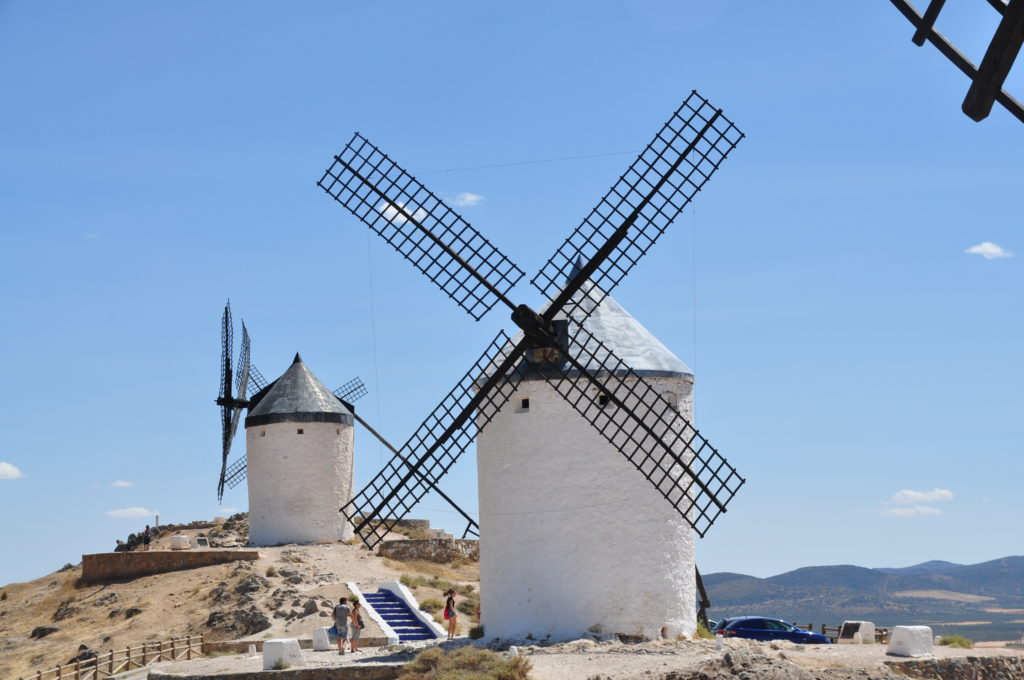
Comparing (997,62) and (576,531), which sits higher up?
(997,62)

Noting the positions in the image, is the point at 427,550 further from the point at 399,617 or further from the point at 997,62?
the point at 997,62

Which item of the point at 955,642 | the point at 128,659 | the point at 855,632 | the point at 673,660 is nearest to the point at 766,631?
the point at 855,632

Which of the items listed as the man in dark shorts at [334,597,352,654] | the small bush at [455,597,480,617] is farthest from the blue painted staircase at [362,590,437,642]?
the man in dark shorts at [334,597,352,654]

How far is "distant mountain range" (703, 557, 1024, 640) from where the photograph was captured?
85.4 meters

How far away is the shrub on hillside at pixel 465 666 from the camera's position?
1430 centimetres

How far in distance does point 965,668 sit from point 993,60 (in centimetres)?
1172

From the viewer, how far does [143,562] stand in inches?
1171

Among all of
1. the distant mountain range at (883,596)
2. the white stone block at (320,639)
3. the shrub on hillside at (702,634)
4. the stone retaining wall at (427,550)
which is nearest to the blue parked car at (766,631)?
the shrub on hillside at (702,634)

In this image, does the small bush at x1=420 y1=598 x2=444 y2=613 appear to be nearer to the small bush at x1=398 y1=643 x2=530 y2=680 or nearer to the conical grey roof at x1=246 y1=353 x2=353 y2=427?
the small bush at x1=398 y1=643 x2=530 y2=680

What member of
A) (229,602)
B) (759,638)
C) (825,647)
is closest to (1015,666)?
(825,647)

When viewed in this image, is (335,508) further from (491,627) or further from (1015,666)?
(1015,666)

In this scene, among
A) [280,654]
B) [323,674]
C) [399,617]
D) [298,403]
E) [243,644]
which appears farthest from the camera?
[298,403]

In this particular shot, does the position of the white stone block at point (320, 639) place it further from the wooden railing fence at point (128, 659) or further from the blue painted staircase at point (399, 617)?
the wooden railing fence at point (128, 659)

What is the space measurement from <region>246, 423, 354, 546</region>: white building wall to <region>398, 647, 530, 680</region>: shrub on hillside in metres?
15.1
